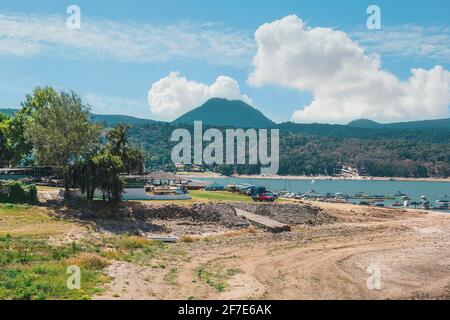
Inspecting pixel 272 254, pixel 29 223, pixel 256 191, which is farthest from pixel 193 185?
pixel 272 254

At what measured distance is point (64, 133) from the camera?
55.3m

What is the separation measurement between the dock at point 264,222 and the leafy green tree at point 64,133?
18.7 meters

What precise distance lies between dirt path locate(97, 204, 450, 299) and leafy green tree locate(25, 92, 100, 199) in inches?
771

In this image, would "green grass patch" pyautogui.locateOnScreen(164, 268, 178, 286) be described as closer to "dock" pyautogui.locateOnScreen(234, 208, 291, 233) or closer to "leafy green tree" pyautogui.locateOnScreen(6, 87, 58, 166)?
"dock" pyautogui.locateOnScreen(234, 208, 291, 233)

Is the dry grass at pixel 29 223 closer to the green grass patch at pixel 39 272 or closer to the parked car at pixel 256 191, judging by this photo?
the green grass patch at pixel 39 272

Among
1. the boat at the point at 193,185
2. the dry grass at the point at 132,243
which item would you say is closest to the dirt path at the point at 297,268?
the dry grass at the point at 132,243

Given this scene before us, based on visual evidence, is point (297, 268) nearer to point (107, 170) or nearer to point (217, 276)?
point (217, 276)

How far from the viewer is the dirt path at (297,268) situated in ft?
84.9

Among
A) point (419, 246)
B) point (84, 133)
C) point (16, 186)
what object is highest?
point (84, 133)
